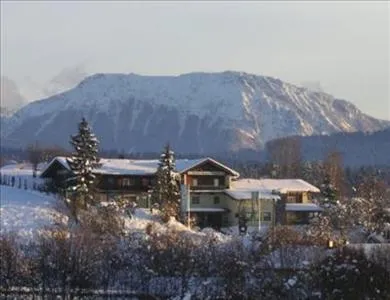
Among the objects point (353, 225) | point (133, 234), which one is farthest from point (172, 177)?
point (133, 234)

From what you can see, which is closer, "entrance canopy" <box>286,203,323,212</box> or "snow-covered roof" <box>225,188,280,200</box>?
"entrance canopy" <box>286,203,323,212</box>

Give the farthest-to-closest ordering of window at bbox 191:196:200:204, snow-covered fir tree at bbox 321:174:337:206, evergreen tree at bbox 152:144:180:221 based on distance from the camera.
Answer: window at bbox 191:196:200:204 < snow-covered fir tree at bbox 321:174:337:206 < evergreen tree at bbox 152:144:180:221

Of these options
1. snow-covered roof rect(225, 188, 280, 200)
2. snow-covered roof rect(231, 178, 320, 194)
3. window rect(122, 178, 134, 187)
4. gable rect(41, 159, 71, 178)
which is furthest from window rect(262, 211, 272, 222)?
gable rect(41, 159, 71, 178)

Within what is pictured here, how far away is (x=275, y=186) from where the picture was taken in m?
55.8

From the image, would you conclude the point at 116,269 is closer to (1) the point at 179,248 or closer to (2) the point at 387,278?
(1) the point at 179,248

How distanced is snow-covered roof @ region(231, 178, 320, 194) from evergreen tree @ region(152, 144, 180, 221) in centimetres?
776

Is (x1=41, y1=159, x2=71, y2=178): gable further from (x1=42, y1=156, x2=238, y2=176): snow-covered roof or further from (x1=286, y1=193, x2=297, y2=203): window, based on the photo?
(x1=286, y1=193, x2=297, y2=203): window

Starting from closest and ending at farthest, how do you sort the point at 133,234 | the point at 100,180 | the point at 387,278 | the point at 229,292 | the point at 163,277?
the point at 387,278, the point at 229,292, the point at 163,277, the point at 133,234, the point at 100,180

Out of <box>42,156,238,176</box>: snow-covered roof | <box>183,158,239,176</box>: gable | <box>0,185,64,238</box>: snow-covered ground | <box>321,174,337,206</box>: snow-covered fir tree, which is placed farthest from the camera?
<box>183,158,239,176</box>: gable

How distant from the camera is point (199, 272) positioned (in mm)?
25000

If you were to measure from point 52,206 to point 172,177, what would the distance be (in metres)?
8.35

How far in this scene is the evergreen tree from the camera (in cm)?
4566

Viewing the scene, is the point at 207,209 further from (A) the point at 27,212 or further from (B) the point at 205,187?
(A) the point at 27,212

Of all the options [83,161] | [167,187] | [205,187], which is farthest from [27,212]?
[205,187]
